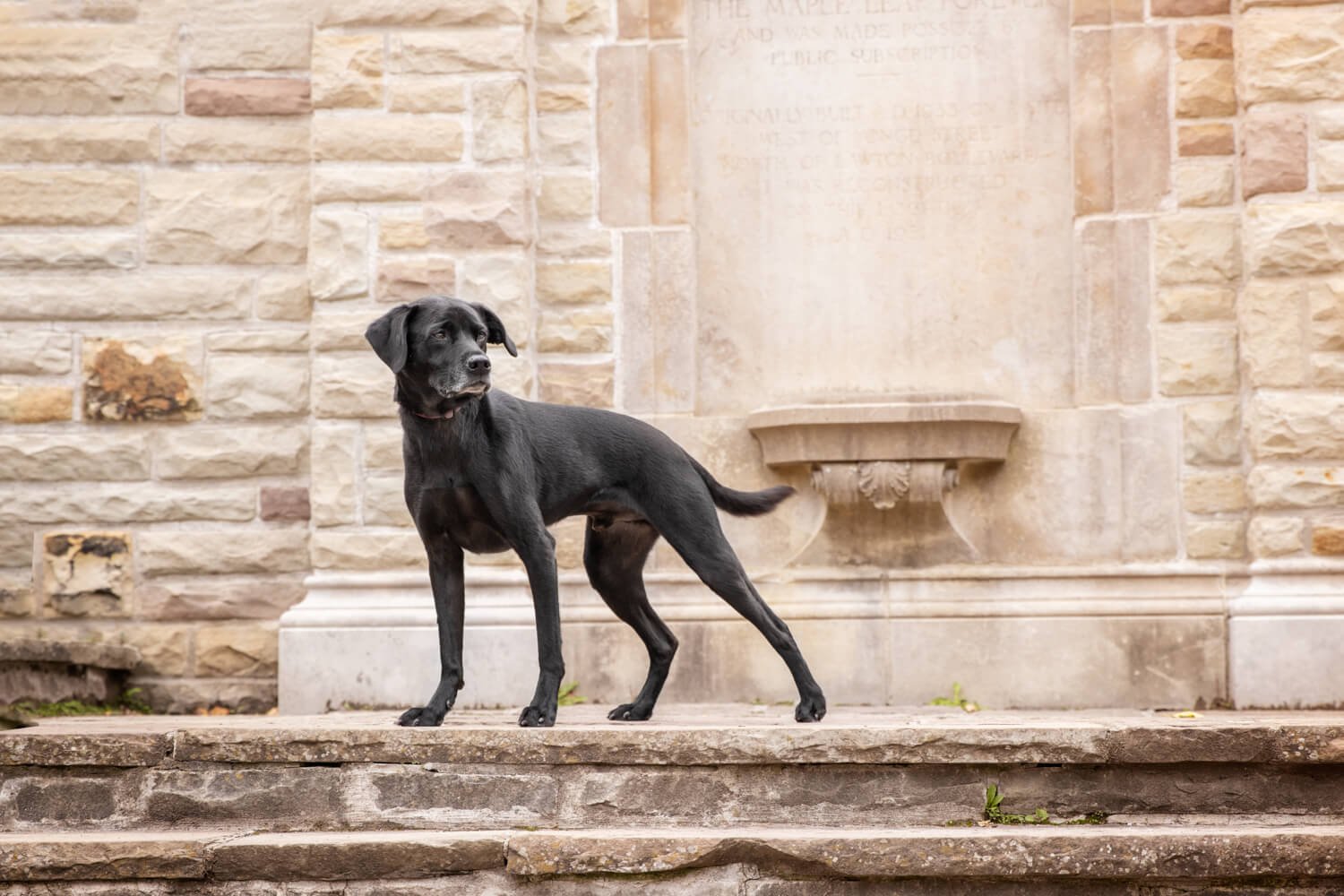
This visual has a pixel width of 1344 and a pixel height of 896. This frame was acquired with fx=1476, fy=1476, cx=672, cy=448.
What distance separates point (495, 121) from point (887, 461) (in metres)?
2.16

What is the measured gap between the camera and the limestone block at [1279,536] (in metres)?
5.81

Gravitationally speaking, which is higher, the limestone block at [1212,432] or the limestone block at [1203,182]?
the limestone block at [1203,182]

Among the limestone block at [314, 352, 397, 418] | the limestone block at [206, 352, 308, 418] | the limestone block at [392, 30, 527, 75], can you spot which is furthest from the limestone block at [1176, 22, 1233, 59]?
the limestone block at [206, 352, 308, 418]

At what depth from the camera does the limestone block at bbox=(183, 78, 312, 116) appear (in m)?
6.41

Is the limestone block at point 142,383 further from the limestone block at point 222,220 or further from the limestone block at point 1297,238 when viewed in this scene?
the limestone block at point 1297,238

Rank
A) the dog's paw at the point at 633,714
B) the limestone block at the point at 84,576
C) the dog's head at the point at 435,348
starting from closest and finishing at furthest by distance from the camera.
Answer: the dog's head at the point at 435,348
the dog's paw at the point at 633,714
the limestone block at the point at 84,576

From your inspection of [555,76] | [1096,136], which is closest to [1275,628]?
[1096,136]

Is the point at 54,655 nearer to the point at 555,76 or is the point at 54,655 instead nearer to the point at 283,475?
the point at 283,475

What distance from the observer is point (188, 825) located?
154 inches

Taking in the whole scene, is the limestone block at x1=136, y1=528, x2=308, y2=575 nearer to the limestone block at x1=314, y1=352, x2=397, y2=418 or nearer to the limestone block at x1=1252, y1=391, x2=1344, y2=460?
the limestone block at x1=314, y1=352, x2=397, y2=418

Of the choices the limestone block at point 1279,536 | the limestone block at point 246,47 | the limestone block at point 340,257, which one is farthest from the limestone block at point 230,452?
the limestone block at point 1279,536

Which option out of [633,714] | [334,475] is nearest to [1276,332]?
[633,714]

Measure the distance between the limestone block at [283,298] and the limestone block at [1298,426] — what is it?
156 inches

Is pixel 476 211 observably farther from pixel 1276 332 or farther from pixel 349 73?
pixel 1276 332
